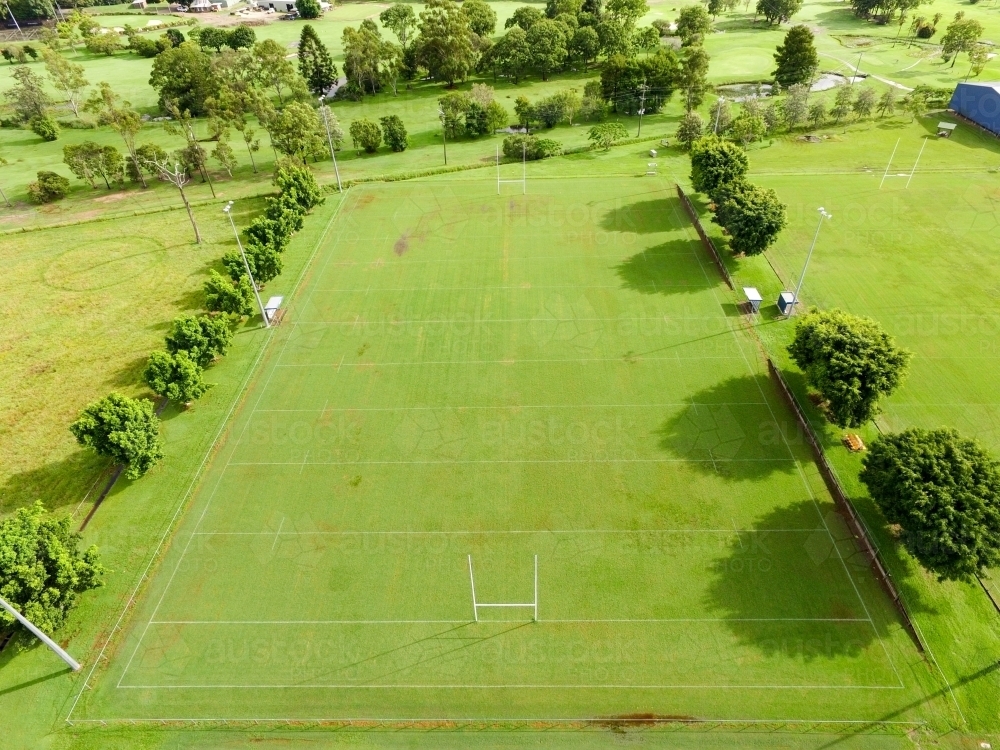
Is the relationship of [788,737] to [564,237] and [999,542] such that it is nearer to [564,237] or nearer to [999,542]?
[999,542]

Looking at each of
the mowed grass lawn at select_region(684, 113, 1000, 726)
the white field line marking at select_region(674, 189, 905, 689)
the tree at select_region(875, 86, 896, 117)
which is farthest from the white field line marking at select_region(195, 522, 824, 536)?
the tree at select_region(875, 86, 896, 117)

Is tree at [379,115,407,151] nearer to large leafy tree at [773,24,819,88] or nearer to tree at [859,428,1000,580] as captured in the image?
large leafy tree at [773,24,819,88]

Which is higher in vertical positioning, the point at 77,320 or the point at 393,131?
the point at 393,131

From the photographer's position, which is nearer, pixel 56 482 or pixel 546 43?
pixel 56 482

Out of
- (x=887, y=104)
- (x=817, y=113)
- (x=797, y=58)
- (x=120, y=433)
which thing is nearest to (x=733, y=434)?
(x=120, y=433)

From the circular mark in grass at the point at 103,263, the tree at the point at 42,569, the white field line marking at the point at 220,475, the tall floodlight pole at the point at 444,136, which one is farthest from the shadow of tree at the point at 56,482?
the tall floodlight pole at the point at 444,136

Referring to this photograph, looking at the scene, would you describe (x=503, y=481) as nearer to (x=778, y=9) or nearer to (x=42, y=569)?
(x=42, y=569)
